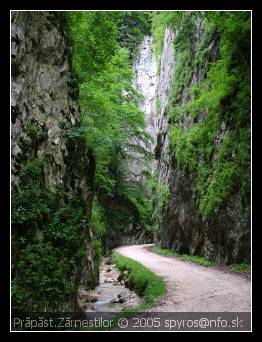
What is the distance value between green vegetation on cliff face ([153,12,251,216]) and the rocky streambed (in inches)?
193

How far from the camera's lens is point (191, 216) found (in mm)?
19312

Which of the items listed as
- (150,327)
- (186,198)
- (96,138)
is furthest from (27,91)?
(186,198)

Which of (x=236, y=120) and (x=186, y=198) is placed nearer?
(x=236, y=120)

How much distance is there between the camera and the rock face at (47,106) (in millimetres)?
9227

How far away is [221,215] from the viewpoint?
1465 centimetres

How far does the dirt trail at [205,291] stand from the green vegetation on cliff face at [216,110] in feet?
9.18

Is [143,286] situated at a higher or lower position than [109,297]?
higher

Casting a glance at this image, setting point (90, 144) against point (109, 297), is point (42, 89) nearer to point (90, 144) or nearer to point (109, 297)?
point (90, 144)

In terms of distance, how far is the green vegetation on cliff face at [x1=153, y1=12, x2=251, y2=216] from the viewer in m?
12.6

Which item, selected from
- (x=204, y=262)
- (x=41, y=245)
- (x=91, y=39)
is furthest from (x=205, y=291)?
(x=91, y=39)

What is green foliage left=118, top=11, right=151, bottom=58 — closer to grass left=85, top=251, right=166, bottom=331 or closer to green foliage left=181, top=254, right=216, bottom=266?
green foliage left=181, top=254, right=216, bottom=266

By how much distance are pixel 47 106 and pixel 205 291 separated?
22.2 ft
